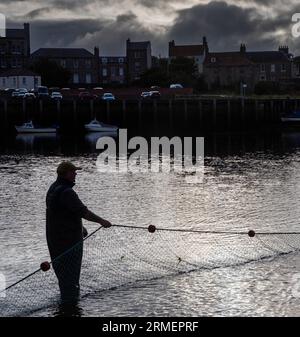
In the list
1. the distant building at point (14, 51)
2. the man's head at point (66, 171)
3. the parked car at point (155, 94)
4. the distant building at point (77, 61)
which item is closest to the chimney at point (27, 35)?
the distant building at point (14, 51)

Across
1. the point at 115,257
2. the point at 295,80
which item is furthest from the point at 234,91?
the point at 115,257

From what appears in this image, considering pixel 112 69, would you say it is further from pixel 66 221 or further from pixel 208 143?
pixel 66 221

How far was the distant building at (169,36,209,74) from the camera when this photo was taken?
160m

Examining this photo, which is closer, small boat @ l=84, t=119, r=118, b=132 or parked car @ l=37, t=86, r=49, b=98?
small boat @ l=84, t=119, r=118, b=132

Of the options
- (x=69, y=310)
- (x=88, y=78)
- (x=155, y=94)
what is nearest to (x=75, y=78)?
(x=88, y=78)

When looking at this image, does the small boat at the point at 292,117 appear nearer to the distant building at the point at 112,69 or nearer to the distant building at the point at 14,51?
the distant building at the point at 112,69

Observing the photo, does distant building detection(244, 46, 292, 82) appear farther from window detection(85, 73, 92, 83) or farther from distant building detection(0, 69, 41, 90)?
distant building detection(0, 69, 41, 90)

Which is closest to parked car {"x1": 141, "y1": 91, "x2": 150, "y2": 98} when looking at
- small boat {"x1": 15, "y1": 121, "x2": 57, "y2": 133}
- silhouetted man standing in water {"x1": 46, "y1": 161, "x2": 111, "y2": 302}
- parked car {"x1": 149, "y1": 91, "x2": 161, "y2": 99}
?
parked car {"x1": 149, "y1": 91, "x2": 161, "y2": 99}

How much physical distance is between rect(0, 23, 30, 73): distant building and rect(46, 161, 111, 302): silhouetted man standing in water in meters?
133

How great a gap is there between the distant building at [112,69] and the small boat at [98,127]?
2857 inches

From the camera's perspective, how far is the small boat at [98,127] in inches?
3182

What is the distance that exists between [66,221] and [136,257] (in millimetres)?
5886

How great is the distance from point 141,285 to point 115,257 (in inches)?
108
